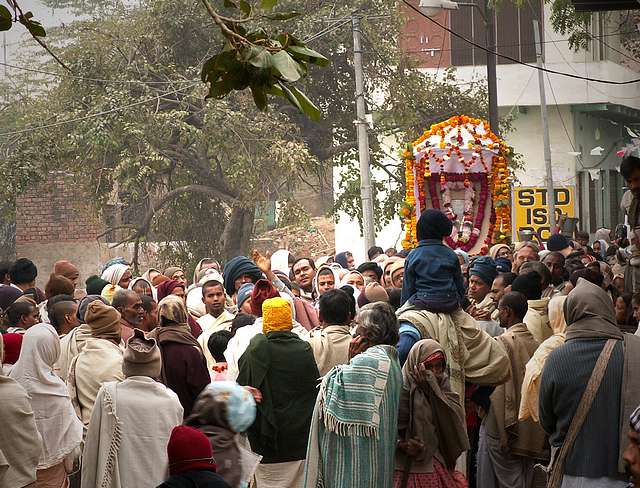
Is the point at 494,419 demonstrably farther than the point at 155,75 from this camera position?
No

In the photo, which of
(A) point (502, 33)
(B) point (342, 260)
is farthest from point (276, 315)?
(A) point (502, 33)

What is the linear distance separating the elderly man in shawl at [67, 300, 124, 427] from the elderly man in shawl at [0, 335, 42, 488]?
1279mm

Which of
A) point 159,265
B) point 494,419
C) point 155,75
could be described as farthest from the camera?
point 159,265

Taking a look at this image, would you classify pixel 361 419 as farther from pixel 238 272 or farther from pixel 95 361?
pixel 238 272

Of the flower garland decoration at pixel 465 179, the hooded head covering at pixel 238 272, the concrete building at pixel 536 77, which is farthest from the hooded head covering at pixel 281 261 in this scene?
the concrete building at pixel 536 77

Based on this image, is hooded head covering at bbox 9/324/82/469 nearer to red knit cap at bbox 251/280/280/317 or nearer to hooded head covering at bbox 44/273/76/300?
red knit cap at bbox 251/280/280/317

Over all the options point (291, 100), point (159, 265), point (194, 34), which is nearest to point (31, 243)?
point (159, 265)

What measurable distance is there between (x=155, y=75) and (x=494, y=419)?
75.3ft

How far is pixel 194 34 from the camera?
1256 inches

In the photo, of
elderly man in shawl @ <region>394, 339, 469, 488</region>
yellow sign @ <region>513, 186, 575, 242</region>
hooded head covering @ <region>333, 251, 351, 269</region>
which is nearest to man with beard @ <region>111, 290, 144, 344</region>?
elderly man in shawl @ <region>394, 339, 469, 488</region>

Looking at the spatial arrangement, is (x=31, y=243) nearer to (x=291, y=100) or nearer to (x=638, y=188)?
(x=638, y=188)

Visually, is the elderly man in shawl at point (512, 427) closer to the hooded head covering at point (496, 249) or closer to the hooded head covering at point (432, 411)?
the hooded head covering at point (432, 411)

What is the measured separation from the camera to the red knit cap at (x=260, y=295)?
33.2ft

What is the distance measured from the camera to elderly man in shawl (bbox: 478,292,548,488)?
920cm
